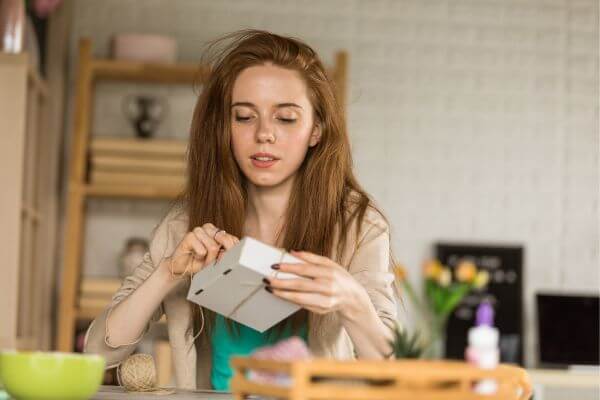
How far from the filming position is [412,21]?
514 centimetres

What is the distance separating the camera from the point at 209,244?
171 centimetres

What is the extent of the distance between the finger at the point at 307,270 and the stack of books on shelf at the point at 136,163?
3.29m

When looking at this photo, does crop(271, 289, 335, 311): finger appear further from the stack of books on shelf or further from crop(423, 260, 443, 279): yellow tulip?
crop(423, 260, 443, 279): yellow tulip

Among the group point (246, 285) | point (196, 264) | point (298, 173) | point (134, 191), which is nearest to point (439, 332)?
point (134, 191)

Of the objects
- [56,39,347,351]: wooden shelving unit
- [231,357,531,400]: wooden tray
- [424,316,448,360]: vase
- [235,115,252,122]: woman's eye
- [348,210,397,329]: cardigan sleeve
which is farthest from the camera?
[424,316,448,360]: vase

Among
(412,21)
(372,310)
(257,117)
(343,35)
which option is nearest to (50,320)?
(343,35)

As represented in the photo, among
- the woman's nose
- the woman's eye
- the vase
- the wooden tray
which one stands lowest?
the vase

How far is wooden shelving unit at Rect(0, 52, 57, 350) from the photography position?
3.96 metres

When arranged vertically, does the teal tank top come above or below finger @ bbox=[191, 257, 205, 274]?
below

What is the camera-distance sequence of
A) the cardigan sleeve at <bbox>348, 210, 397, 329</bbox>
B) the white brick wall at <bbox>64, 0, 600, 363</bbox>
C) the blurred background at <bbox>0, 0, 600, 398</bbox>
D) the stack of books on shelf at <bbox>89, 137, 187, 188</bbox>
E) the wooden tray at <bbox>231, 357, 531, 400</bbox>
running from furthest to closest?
1. the white brick wall at <bbox>64, 0, 600, 363</bbox>
2. the blurred background at <bbox>0, 0, 600, 398</bbox>
3. the stack of books on shelf at <bbox>89, 137, 187, 188</bbox>
4. the cardigan sleeve at <bbox>348, 210, 397, 329</bbox>
5. the wooden tray at <bbox>231, 357, 531, 400</bbox>

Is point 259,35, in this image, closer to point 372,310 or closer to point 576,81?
point 372,310

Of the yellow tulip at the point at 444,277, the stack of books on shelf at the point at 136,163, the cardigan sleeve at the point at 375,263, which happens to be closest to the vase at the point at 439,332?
the yellow tulip at the point at 444,277

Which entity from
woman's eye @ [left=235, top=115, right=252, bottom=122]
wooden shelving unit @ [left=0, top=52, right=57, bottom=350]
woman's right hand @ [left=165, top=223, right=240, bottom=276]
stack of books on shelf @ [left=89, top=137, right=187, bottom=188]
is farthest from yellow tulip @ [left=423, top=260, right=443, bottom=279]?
woman's right hand @ [left=165, top=223, right=240, bottom=276]

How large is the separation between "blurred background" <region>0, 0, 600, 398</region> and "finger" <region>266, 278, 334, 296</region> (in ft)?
11.0
